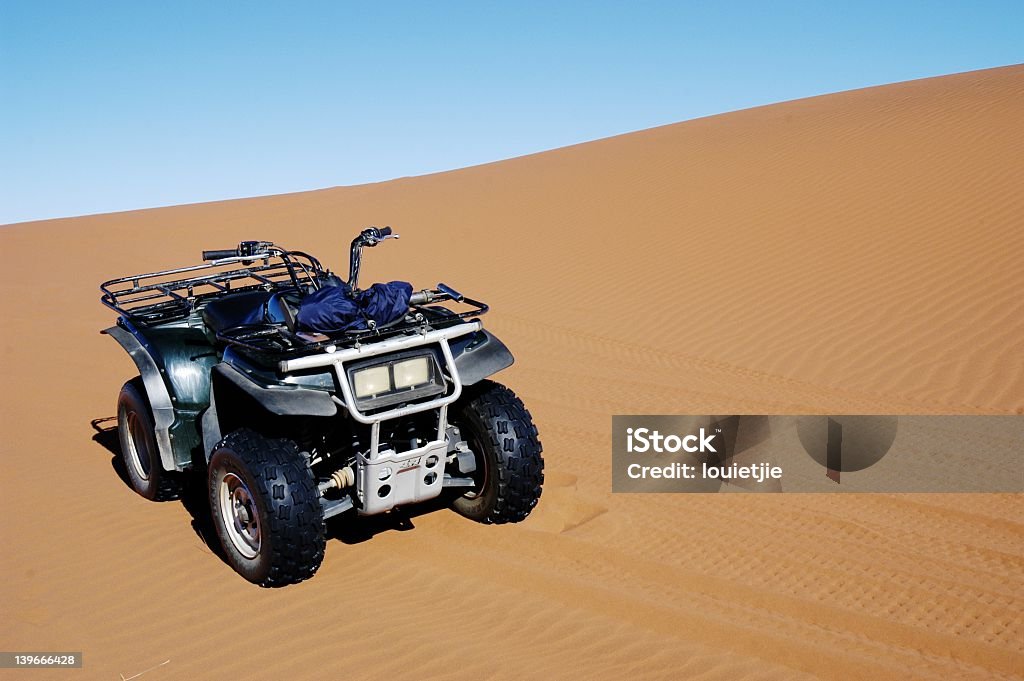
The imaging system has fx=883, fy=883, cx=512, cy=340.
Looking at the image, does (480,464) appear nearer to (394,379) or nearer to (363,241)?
(394,379)

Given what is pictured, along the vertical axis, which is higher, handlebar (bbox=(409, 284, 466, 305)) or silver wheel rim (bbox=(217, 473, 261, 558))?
handlebar (bbox=(409, 284, 466, 305))

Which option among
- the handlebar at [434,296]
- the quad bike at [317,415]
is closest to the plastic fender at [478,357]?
the quad bike at [317,415]

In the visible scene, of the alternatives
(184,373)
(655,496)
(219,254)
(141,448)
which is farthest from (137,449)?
(655,496)

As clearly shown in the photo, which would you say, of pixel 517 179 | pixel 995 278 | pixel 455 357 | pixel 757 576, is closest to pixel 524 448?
pixel 455 357

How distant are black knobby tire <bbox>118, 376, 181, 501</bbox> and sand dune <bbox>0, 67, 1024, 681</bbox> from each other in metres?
0.14

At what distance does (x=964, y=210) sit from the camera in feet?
48.3

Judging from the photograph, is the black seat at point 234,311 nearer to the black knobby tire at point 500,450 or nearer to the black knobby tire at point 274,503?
the black knobby tire at point 274,503

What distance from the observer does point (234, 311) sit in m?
5.65

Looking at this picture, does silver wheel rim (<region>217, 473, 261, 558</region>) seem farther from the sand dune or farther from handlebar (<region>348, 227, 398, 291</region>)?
handlebar (<region>348, 227, 398, 291</region>)

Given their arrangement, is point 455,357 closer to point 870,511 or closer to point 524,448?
point 524,448

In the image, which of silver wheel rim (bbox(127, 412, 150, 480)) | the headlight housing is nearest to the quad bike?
the headlight housing

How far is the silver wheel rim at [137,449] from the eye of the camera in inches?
245

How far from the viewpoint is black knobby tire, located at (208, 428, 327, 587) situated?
14.6 feet

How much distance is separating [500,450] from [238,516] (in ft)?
4.99
